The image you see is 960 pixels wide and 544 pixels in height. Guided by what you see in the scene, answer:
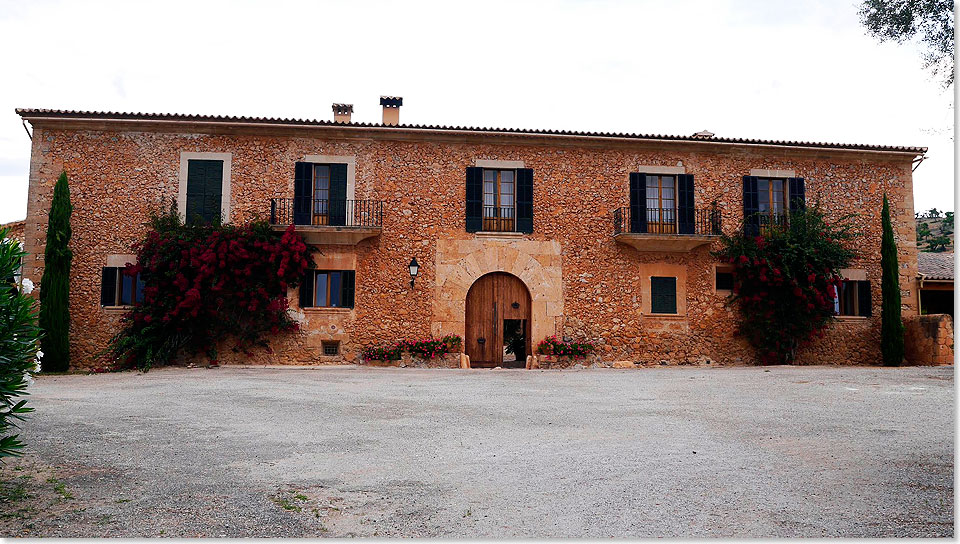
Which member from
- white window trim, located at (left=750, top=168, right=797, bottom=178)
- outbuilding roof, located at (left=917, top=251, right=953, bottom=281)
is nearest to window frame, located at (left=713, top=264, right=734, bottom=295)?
white window trim, located at (left=750, top=168, right=797, bottom=178)

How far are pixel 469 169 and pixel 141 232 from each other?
763cm

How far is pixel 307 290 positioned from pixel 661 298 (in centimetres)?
840

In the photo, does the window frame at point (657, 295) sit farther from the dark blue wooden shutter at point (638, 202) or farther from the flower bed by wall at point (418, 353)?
the flower bed by wall at point (418, 353)

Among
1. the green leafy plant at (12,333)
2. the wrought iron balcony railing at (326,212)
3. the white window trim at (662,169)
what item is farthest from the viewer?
the white window trim at (662,169)

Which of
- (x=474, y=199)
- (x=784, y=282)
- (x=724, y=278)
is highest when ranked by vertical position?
(x=474, y=199)

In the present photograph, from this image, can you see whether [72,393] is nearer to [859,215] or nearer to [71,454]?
[71,454]

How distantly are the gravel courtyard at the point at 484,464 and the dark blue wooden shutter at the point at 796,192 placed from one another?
748cm

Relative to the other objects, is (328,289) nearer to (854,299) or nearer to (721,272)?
(721,272)

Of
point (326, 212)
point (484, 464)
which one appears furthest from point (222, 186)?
point (484, 464)

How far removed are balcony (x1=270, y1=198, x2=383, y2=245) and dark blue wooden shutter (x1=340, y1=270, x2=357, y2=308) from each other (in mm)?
722

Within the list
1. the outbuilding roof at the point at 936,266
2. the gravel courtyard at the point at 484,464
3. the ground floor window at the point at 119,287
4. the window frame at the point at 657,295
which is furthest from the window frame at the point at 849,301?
the ground floor window at the point at 119,287

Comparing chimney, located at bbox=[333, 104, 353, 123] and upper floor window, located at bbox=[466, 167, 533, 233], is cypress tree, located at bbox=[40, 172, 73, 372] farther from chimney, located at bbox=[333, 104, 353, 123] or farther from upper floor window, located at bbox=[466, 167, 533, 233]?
upper floor window, located at bbox=[466, 167, 533, 233]

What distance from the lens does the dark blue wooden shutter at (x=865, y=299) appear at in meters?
17.2

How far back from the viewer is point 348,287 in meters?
16.0
